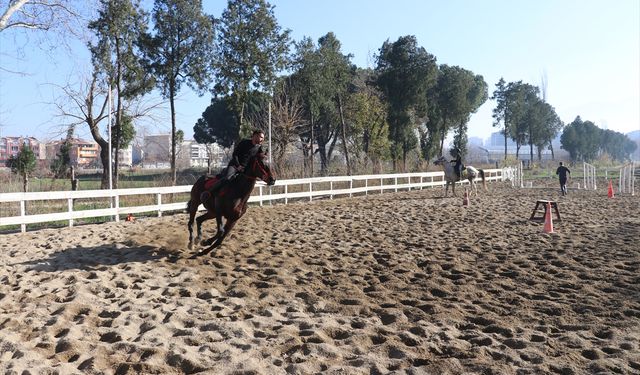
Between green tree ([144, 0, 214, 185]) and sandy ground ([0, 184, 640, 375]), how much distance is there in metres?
16.5

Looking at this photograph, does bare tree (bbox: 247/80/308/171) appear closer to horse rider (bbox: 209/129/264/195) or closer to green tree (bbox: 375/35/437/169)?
green tree (bbox: 375/35/437/169)

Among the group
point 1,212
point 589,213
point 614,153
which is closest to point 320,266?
point 589,213

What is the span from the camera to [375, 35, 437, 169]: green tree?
42.3 m

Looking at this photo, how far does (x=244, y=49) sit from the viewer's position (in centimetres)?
2886

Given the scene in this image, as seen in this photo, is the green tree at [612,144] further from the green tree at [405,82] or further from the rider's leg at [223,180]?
the rider's leg at [223,180]

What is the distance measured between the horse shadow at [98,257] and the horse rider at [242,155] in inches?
64.9

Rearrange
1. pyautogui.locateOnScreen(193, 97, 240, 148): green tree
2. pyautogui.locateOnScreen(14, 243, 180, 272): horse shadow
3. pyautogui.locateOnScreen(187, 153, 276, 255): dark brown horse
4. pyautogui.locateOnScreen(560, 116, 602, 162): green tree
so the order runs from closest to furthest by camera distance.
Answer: pyautogui.locateOnScreen(14, 243, 180, 272): horse shadow
pyautogui.locateOnScreen(187, 153, 276, 255): dark brown horse
pyautogui.locateOnScreen(193, 97, 240, 148): green tree
pyautogui.locateOnScreen(560, 116, 602, 162): green tree

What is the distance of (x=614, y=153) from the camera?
142m

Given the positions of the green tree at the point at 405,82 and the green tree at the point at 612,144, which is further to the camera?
the green tree at the point at 612,144

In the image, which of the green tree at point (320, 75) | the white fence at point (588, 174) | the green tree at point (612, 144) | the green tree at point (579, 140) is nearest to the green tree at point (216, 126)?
the green tree at point (320, 75)

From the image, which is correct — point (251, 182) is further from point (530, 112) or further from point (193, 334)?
point (530, 112)

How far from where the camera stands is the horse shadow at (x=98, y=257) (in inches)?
326

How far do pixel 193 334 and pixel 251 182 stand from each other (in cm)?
410

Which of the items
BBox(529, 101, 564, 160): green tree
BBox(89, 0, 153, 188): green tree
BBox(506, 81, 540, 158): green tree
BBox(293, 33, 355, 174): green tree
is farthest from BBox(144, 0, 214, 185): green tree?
BBox(529, 101, 564, 160): green tree
